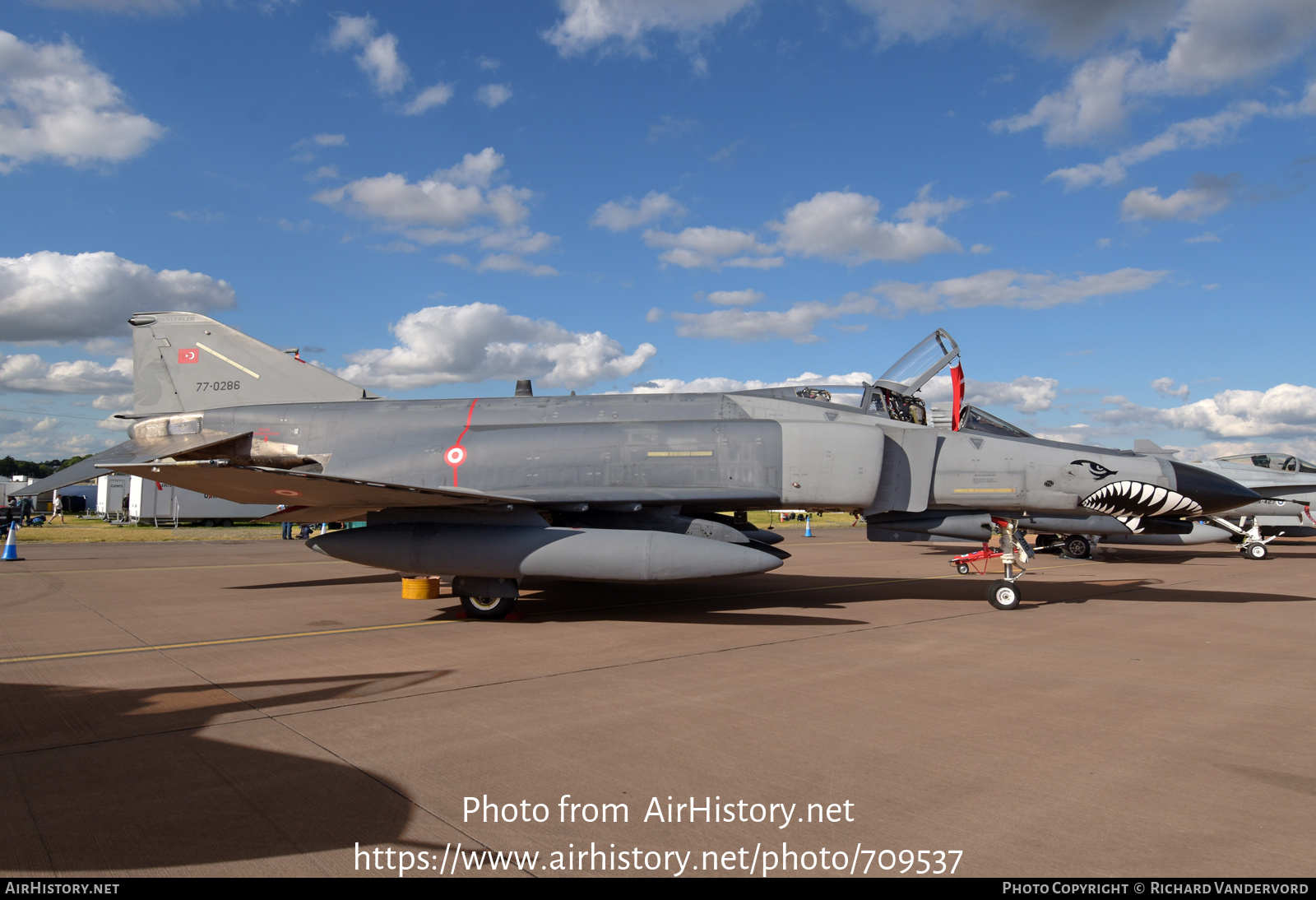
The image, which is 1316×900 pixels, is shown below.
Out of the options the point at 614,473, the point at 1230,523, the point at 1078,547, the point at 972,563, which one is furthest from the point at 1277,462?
the point at 614,473

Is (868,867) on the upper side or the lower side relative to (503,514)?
lower

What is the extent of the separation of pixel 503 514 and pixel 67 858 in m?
5.93

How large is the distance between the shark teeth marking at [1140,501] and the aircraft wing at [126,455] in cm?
1037

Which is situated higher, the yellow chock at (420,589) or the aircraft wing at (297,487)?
the aircraft wing at (297,487)

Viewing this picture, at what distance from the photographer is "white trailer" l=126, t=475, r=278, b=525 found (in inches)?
1251

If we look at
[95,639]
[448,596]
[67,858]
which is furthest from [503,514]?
[67,858]

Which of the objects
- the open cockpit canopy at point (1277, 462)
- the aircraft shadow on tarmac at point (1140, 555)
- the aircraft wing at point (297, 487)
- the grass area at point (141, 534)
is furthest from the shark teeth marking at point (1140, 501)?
the grass area at point (141, 534)

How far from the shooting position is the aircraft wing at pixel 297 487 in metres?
7.98

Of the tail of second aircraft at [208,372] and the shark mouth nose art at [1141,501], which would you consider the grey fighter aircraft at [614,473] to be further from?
the tail of second aircraft at [208,372]

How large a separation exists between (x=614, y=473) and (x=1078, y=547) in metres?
15.9

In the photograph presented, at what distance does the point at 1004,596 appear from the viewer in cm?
970

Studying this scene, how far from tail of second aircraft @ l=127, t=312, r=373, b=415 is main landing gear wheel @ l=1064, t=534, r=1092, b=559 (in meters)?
18.3

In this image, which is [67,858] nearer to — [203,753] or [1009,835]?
[203,753]

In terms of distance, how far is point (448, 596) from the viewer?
11.2 meters
